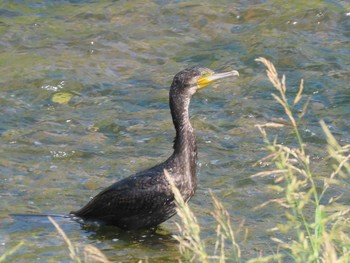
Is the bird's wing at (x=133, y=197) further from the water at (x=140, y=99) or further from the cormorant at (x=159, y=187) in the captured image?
the water at (x=140, y=99)

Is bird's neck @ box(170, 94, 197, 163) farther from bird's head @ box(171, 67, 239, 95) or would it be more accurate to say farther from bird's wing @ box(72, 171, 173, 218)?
bird's wing @ box(72, 171, 173, 218)

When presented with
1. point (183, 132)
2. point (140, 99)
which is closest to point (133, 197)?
point (183, 132)

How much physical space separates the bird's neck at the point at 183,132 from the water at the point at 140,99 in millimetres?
700

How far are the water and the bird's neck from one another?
700mm

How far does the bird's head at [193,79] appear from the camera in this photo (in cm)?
835

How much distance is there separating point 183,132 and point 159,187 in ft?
2.21

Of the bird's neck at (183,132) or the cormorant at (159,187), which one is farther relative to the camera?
the bird's neck at (183,132)

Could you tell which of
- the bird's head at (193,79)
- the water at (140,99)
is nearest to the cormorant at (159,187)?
the bird's head at (193,79)

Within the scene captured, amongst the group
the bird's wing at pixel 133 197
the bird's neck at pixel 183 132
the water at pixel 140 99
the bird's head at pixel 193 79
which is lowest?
the water at pixel 140 99

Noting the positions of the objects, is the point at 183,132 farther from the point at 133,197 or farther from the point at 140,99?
the point at 140,99

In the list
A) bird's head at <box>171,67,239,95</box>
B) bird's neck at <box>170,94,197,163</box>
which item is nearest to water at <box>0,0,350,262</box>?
bird's neck at <box>170,94,197,163</box>

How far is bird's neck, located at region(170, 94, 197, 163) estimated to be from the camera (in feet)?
26.3

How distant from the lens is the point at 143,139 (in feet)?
36.2

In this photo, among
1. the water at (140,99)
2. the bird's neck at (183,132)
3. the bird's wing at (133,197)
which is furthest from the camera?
the water at (140,99)
